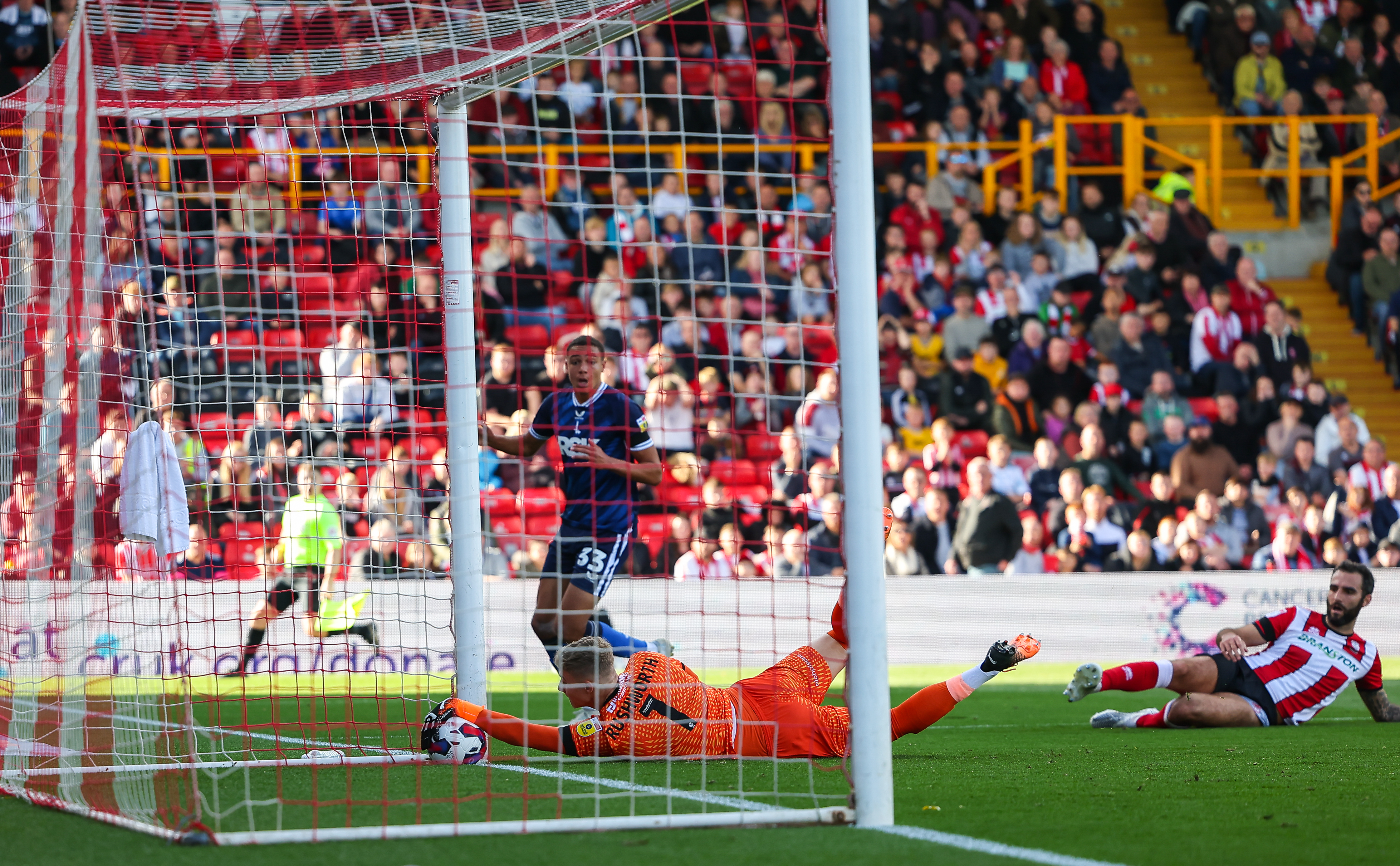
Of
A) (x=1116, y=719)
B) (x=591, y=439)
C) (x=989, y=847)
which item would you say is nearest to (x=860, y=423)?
(x=989, y=847)

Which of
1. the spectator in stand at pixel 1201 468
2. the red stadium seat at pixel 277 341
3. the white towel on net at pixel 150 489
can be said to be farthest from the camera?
the spectator in stand at pixel 1201 468

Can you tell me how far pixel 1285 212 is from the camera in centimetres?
1945

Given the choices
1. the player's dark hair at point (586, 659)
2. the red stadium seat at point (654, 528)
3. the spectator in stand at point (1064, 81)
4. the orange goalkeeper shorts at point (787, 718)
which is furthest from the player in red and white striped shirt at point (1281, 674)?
the spectator in stand at point (1064, 81)

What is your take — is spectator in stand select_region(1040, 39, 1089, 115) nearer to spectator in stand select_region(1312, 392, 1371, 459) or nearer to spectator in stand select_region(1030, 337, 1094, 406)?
spectator in stand select_region(1030, 337, 1094, 406)

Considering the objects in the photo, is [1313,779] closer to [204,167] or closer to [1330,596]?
[1330,596]

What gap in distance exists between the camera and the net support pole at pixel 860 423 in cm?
489

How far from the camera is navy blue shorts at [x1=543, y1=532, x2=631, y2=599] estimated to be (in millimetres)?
7703

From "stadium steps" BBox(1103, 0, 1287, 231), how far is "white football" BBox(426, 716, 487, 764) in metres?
15.7

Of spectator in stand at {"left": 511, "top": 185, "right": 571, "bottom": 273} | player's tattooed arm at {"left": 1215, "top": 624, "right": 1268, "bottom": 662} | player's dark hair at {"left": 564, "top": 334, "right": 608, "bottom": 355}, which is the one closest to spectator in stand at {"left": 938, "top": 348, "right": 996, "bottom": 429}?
spectator in stand at {"left": 511, "top": 185, "right": 571, "bottom": 273}

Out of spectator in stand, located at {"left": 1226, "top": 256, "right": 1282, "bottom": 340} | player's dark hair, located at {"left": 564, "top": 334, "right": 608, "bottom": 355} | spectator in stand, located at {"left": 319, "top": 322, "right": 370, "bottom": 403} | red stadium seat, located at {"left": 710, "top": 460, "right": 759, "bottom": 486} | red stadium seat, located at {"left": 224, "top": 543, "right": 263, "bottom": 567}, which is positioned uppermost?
spectator in stand, located at {"left": 1226, "top": 256, "right": 1282, "bottom": 340}

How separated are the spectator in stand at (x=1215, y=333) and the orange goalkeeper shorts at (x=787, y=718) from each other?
10604mm

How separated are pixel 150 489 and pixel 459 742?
64.8 inches

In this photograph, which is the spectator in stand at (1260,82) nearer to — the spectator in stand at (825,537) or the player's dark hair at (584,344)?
the spectator in stand at (825,537)

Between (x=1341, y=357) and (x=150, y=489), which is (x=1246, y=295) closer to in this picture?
(x=1341, y=357)
